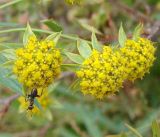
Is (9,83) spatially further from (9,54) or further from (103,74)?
(103,74)

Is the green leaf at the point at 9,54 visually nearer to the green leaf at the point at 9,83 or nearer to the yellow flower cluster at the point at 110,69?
the green leaf at the point at 9,83

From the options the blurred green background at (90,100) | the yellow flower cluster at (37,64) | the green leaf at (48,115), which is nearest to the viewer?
the yellow flower cluster at (37,64)

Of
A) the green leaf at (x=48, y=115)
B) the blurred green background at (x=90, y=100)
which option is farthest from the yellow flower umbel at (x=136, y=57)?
the blurred green background at (x=90, y=100)

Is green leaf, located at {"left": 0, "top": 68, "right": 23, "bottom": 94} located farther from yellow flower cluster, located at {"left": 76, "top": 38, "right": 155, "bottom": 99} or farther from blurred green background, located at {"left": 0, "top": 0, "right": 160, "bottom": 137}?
blurred green background, located at {"left": 0, "top": 0, "right": 160, "bottom": 137}

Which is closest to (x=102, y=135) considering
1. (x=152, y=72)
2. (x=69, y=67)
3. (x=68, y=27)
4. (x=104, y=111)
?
(x=104, y=111)

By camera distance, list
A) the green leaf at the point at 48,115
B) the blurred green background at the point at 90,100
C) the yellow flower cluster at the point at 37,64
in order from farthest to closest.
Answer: the blurred green background at the point at 90,100
the green leaf at the point at 48,115
the yellow flower cluster at the point at 37,64

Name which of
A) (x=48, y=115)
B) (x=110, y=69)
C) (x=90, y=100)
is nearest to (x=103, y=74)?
(x=110, y=69)

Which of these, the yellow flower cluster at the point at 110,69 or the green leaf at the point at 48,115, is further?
the green leaf at the point at 48,115
